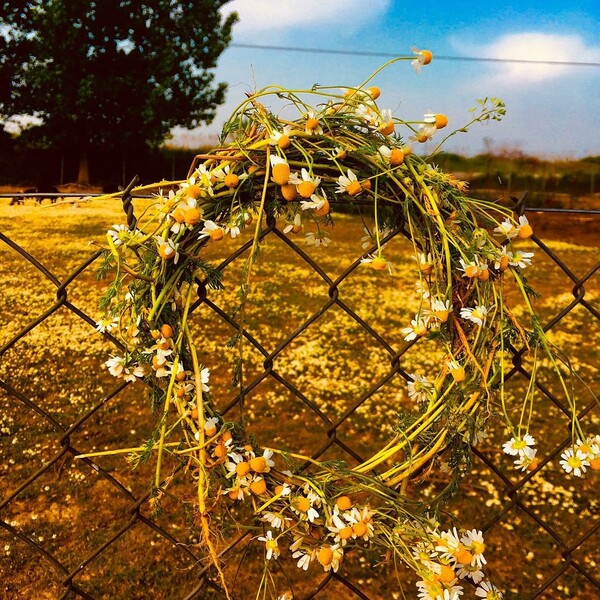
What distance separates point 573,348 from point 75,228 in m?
9.56

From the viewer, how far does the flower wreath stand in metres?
1.28

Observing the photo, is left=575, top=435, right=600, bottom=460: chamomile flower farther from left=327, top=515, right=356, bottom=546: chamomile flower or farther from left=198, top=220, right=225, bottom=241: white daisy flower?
left=198, top=220, right=225, bottom=241: white daisy flower

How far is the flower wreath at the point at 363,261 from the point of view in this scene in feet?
4.20

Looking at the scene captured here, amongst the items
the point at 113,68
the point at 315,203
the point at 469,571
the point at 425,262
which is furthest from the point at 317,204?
the point at 113,68

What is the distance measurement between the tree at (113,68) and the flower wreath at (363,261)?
19.4 meters

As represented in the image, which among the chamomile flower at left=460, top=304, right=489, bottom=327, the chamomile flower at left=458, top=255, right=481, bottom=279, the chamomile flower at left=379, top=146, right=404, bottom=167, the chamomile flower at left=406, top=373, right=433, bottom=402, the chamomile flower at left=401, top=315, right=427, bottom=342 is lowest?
the chamomile flower at left=406, top=373, right=433, bottom=402

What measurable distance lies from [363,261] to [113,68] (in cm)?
2125

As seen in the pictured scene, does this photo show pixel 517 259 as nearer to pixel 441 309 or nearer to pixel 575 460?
pixel 441 309

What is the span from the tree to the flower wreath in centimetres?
1936

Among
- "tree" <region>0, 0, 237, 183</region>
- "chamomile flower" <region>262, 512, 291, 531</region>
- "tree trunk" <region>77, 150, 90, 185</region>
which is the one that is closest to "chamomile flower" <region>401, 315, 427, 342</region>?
"chamomile flower" <region>262, 512, 291, 531</region>

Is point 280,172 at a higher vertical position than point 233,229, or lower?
higher

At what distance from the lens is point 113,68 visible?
20.7 metres

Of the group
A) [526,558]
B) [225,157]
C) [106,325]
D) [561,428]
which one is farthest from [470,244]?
[561,428]

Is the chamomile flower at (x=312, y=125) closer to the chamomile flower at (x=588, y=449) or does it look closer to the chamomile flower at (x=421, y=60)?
the chamomile flower at (x=421, y=60)
